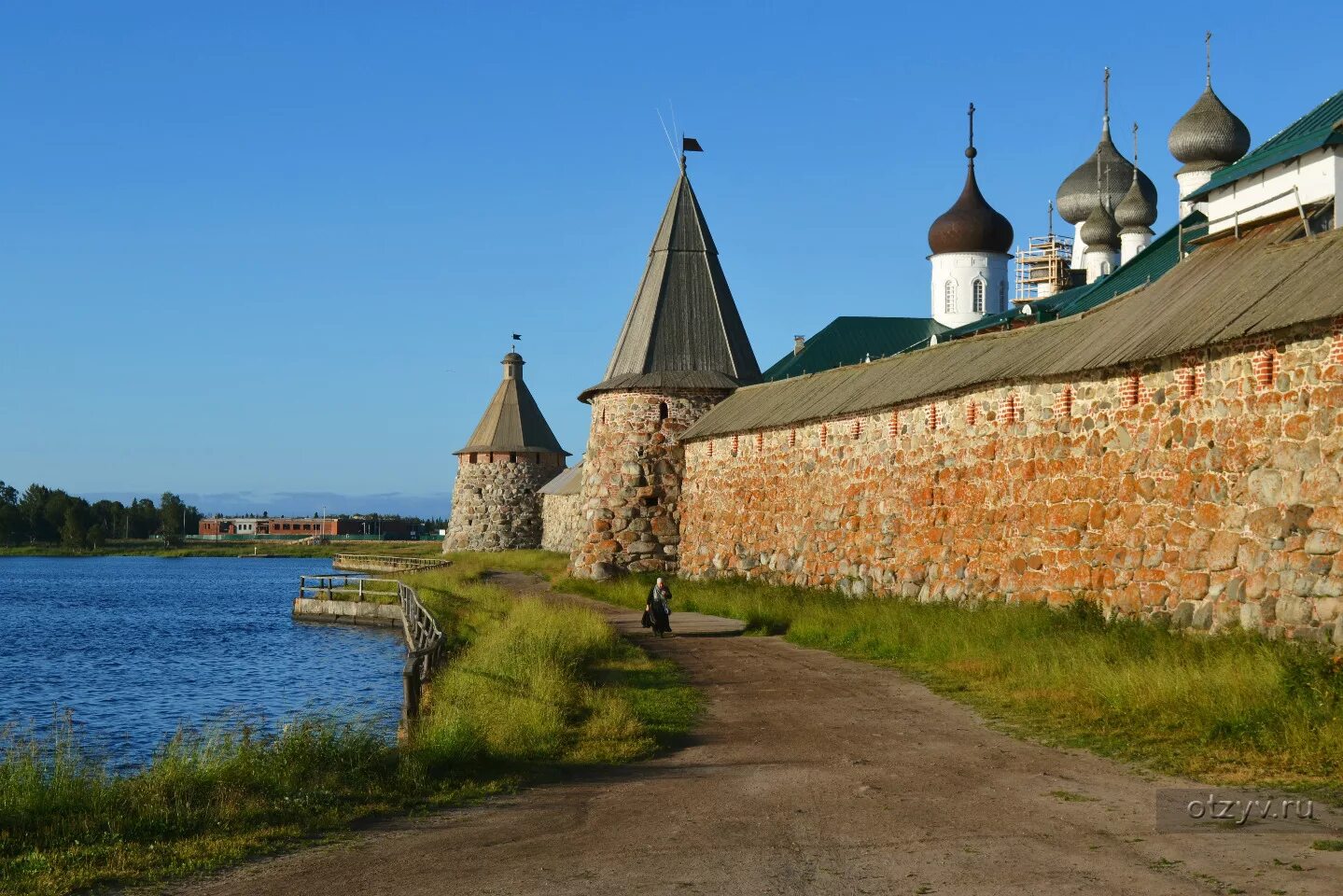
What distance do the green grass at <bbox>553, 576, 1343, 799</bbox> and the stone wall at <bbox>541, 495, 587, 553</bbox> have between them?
28.2 meters

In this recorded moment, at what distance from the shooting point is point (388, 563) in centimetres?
5366

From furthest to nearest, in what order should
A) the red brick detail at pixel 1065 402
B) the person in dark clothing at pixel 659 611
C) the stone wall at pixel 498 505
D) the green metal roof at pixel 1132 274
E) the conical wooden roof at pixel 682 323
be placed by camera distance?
the stone wall at pixel 498 505, the conical wooden roof at pixel 682 323, the green metal roof at pixel 1132 274, the person in dark clothing at pixel 659 611, the red brick detail at pixel 1065 402

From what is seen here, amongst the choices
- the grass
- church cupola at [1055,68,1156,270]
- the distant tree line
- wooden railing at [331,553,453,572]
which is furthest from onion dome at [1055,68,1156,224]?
the distant tree line

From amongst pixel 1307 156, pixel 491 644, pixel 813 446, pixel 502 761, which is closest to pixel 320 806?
pixel 502 761

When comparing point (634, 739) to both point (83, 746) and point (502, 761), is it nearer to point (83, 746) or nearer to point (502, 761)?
point (502, 761)

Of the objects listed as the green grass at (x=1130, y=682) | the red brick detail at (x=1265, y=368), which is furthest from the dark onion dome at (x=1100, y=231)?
the red brick detail at (x=1265, y=368)

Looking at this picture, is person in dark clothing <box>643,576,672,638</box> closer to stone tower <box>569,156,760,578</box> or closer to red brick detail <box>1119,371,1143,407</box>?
red brick detail <box>1119,371,1143,407</box>

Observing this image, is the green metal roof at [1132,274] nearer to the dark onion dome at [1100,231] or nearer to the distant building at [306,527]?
the dark onion dome at [1100,231]

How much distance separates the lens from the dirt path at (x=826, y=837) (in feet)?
21.7

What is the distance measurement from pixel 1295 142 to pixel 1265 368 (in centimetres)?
491

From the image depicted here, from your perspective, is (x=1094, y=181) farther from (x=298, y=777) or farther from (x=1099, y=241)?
(x=298, y=777)

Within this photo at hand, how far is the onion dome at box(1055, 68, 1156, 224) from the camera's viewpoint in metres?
42.0

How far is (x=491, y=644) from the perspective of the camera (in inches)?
612

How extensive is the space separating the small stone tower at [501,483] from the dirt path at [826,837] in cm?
4471
